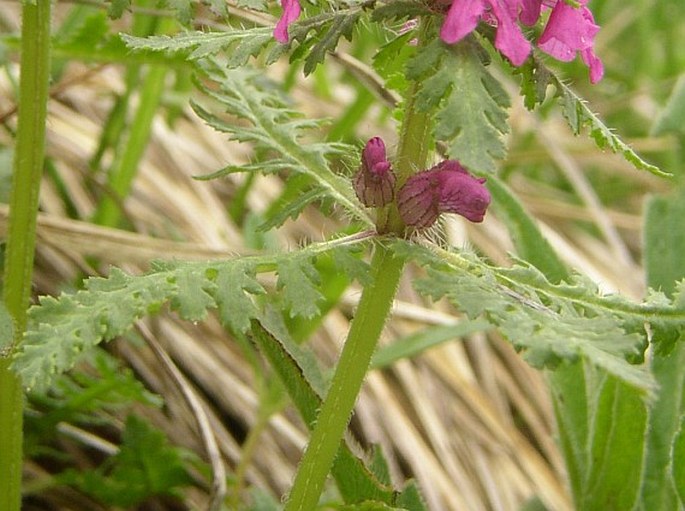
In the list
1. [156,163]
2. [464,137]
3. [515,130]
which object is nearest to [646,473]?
[464,137]

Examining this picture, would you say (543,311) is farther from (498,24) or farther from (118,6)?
(118,6)

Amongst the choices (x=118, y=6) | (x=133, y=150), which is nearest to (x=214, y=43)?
(x=118, y=6)

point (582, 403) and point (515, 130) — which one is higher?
point (515, 130)

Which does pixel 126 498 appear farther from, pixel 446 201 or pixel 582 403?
pixel 446 201

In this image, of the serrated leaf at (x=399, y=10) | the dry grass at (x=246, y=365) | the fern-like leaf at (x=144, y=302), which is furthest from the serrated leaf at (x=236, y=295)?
the dry grass at (x=246, y=365)

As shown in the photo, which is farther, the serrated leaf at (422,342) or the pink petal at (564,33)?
the serrated leaf at (422,342)

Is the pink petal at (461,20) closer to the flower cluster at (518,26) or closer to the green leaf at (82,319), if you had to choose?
the flower cluster at (518,26)
